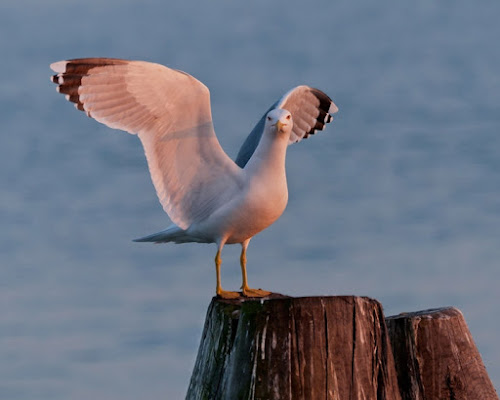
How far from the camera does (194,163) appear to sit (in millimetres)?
8812

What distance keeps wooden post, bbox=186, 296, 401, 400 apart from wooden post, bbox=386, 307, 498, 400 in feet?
3.37

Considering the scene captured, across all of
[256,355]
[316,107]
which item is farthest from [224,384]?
[316,107]

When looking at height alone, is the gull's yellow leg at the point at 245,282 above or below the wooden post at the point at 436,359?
above

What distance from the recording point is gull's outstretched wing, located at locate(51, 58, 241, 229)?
853 centimetres

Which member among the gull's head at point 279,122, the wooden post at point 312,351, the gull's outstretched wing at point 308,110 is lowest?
the wooden post at point 312,351

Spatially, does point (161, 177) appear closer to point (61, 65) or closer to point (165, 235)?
point (165, 235)

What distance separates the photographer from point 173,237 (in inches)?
364

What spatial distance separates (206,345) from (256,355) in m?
1.19

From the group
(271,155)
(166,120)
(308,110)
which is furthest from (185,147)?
(308,110)

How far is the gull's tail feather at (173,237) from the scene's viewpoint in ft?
29.6

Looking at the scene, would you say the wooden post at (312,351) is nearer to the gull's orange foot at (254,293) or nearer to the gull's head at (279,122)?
the gull's orange foot at (254,293)

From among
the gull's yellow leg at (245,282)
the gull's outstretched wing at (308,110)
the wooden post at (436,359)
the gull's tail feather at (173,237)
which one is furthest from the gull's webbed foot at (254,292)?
the gull's outstretched wing at (308,110)

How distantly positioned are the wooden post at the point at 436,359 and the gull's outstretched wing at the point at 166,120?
9.15ft

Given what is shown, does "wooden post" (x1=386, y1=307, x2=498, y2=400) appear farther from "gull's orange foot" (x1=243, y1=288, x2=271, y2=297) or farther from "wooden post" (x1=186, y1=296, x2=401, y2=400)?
"gull's orange foot" (x1=243, y1=288, x2=271, y2=297)
